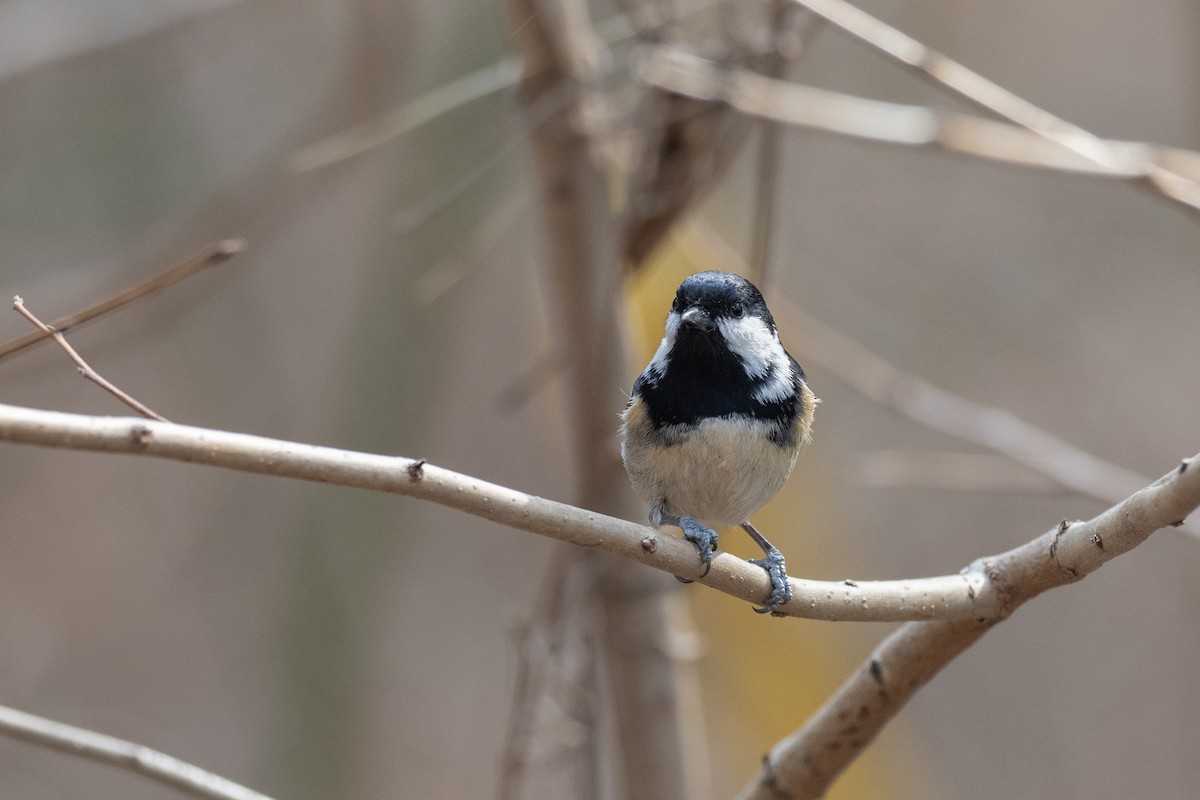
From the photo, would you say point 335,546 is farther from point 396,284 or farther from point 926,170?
point 926,170

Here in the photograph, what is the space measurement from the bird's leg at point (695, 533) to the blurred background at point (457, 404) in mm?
1937

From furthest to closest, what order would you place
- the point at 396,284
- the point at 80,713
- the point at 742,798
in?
the point at 80,713 → the point at 396,284 → the point at 742,798

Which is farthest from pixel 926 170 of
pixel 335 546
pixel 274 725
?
pixel 274 725

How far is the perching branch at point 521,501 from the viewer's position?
1146 mm

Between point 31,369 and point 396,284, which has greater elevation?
point 396,284

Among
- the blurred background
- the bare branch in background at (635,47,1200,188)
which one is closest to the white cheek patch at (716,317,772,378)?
the bare branch in background at (635,47,1200,188)

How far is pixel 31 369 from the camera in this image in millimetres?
3045

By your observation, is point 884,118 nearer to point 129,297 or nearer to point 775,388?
point 775,388

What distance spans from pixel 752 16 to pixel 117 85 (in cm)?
309

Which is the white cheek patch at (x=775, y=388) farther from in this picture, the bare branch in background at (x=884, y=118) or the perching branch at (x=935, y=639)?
the bare branch in background at (x=884, y=118)

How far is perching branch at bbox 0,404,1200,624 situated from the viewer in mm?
1146

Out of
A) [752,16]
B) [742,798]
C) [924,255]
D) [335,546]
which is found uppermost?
[924,255]

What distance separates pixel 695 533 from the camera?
5.84 ft

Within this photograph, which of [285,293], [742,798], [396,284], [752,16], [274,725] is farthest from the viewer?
[285,293]
